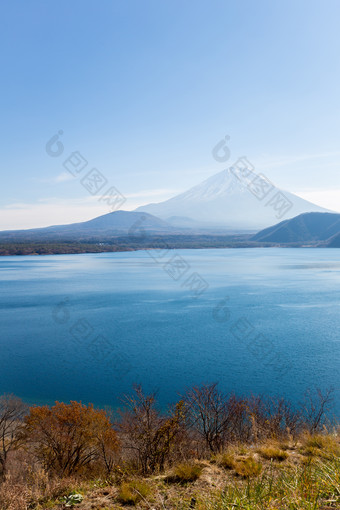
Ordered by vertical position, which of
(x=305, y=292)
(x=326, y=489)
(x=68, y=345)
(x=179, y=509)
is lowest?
(x=305, y=292)

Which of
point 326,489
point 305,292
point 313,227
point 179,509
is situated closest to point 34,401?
point 179,509

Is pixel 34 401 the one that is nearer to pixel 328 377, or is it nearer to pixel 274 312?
pixel 328 377

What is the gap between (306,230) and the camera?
145 metres

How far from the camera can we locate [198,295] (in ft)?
117

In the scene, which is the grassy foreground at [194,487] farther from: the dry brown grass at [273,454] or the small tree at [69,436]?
the small tree at [69,436]

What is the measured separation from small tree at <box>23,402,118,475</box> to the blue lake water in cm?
358

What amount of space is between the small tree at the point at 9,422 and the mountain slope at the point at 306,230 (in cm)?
13853

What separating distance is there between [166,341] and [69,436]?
11381 mm

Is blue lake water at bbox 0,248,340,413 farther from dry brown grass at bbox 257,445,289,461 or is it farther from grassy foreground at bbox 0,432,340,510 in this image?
grassy foreground at bbox 0,432,340,510

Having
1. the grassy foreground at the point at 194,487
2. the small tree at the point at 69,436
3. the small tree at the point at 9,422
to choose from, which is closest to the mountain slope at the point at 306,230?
the small tree at the point at 9,422

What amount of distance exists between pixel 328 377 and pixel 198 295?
845 inches

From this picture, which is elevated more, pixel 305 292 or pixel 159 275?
pixel 159 275

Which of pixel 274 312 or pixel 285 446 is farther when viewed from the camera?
pixel 274 312

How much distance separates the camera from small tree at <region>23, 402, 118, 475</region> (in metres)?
8.31
